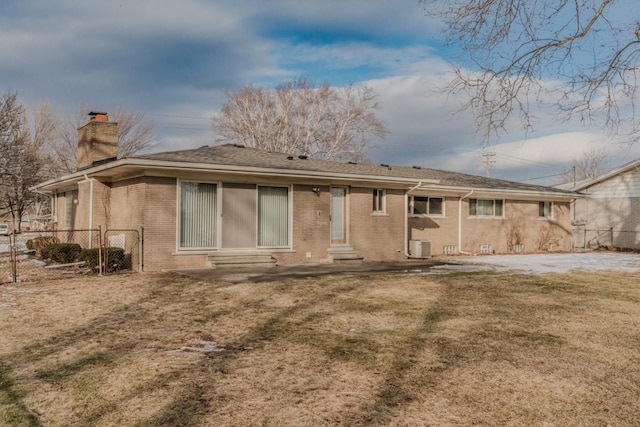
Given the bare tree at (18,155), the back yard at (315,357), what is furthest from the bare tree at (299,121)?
the back yard at (315,357)

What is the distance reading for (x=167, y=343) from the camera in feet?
19.4

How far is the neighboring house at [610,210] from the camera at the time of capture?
82.0 feet

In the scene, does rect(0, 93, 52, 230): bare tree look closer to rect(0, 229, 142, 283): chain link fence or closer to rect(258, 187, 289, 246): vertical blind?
rect(0, 229, 142, 283): chain link fence

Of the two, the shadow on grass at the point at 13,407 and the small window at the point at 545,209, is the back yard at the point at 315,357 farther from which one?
the small window at the point at 545,209

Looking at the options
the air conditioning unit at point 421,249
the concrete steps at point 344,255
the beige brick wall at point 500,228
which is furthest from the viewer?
the beige brick wall at point 500,228

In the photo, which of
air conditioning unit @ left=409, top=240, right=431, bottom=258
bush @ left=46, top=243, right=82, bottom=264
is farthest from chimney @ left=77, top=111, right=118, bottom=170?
air conditioning unit @ left=409, top=240, right=431, bottom=258

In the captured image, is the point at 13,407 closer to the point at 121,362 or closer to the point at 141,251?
the point at 121,362

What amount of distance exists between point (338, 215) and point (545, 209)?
43.4 feet

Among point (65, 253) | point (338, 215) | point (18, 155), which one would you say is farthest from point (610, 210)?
point (18, 155)

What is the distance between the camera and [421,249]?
18.5 metres

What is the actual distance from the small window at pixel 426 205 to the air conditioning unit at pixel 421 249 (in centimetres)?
169

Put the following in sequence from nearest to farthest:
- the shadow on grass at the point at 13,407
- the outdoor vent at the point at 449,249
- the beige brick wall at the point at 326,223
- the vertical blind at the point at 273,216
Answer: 1. the shadow on grass at the point at 13,407
2. the beige brick wall at the point at 326,223
3. the vertical blind at the point at 273,216
4. the outdoor vent at the point at 449,249

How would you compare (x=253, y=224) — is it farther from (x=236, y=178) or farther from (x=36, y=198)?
(x=36, y=198)

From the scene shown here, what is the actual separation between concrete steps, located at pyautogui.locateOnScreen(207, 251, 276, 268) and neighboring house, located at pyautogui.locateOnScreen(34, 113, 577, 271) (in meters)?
0.04
